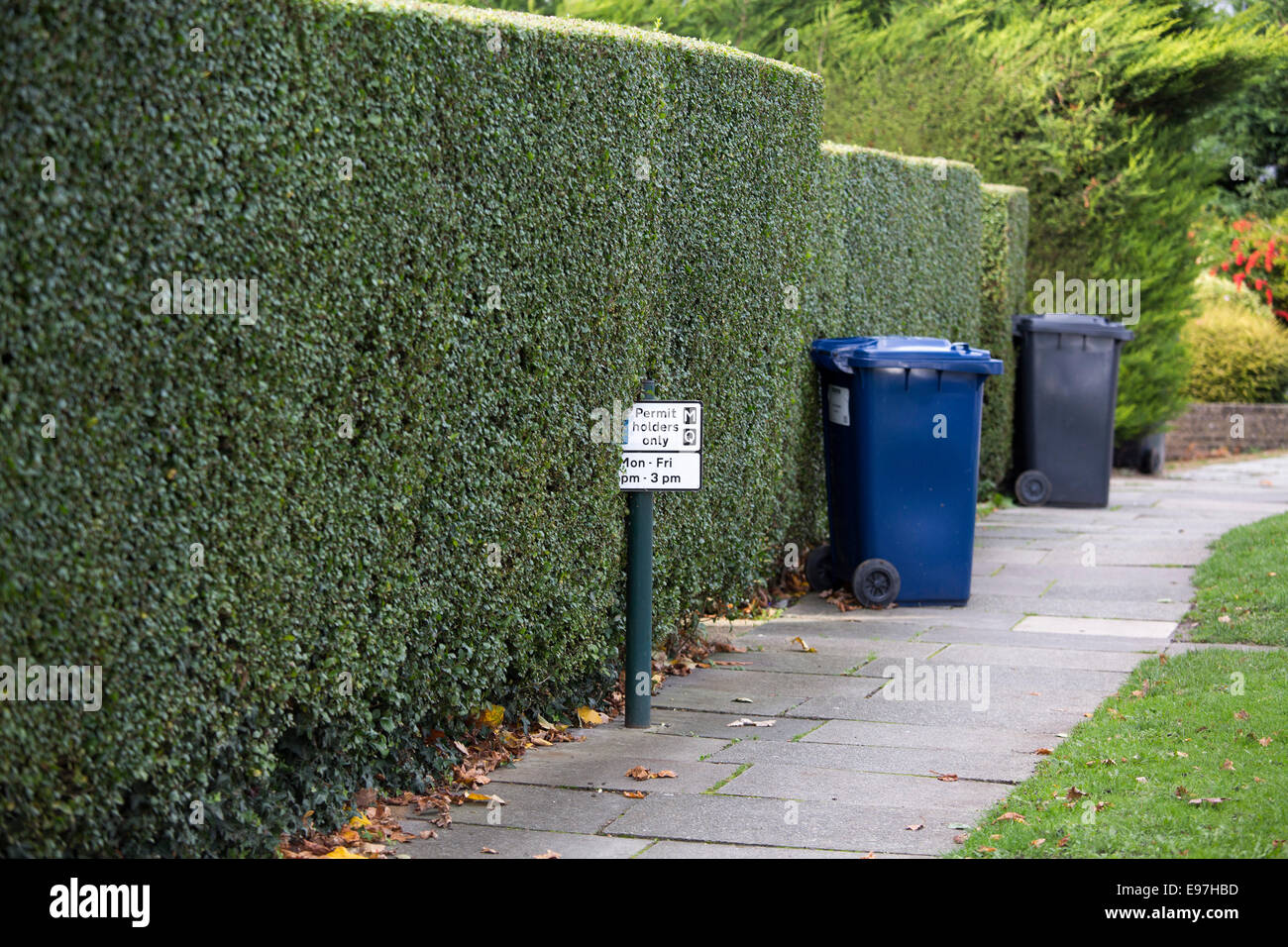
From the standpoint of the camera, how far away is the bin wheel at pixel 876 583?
9156 mm

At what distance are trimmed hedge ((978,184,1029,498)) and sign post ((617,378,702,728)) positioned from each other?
791 centimetres

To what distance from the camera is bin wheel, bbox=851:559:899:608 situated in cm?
916

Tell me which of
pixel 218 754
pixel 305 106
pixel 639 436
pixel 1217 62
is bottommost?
pixel 218 754

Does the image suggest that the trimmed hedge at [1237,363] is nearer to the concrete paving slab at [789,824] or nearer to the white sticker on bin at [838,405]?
the white sticker on bin at [838,405]

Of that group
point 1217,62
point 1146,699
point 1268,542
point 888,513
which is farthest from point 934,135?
point 1146,699

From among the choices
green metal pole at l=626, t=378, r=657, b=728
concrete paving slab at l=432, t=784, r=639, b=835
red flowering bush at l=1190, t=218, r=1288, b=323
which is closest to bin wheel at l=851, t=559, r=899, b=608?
green metal pole at l=626, t=378, r=657, b=728

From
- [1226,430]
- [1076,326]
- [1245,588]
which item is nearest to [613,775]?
[1245,588]

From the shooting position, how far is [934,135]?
16.2 m

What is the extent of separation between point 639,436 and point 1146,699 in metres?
2.56

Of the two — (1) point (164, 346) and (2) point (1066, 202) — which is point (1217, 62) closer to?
(2) point (1066, 202)

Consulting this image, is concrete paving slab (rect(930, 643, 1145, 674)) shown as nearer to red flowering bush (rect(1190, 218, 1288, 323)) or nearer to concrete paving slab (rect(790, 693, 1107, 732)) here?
concrete paving slab (rect(790, 693, 1107, 732))

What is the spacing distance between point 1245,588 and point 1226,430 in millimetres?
11937

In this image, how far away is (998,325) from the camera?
47.2 feet

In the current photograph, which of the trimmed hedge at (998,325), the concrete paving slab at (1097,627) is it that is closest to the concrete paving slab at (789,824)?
the concrete paving slab at (1097,627)
